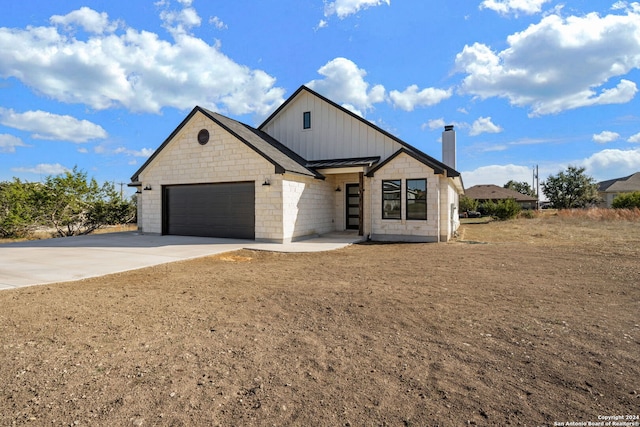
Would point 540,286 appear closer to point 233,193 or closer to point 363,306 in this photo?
point 363,306

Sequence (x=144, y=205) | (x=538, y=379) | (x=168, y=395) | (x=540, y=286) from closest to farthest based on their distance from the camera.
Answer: (x=168, y=395), (x=538, y=379), (x=540, y=286), (x=144, y=205)

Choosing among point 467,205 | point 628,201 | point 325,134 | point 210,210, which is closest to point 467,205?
point 467,205

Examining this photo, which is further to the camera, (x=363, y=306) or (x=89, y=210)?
(x=89, y=210)

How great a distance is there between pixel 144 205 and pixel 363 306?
44.3 ft

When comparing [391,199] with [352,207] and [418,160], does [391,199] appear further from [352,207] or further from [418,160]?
[352,207]

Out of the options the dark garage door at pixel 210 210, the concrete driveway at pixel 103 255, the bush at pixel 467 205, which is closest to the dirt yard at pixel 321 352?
the concrete driveway at pixel 103 255

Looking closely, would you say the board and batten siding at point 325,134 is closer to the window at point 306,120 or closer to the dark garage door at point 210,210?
the window at point 306,120

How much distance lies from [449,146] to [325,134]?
7333mm

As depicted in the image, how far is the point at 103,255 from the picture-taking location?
9.45 metres

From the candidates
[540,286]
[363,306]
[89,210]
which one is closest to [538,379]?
[363,306]

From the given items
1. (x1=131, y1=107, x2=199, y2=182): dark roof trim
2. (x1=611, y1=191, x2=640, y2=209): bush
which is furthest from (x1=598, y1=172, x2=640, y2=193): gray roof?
(x1=131, y1=107, x2=199, y2=182): dark roof trim

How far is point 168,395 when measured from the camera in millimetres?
2611

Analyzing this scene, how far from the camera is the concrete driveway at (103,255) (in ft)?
22.6

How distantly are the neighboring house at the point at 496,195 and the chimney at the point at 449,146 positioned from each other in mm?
33052
